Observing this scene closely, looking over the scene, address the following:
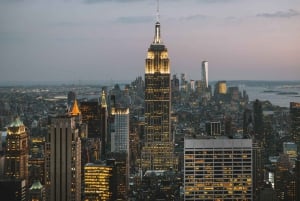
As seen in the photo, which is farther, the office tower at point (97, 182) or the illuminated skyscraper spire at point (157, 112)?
the illuminated skyscraper spire at point (157, 112)

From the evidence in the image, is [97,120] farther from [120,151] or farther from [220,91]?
[220,91]

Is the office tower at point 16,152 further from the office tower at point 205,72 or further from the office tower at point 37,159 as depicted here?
the office tower at point 205,72

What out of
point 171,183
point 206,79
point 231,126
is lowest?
point 171,183

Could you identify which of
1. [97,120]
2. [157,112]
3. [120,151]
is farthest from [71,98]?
[157,112]

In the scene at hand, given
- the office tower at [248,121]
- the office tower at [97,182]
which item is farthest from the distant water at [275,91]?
the office tower at [97,182]

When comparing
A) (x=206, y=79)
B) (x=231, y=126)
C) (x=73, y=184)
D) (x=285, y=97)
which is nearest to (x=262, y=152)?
(x=231, y=126)

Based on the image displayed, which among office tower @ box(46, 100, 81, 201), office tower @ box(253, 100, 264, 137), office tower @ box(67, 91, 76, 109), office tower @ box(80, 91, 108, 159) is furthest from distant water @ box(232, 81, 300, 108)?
office tower @ box(80, 91, 108, 159)

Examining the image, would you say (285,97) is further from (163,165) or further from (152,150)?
(152,150)
